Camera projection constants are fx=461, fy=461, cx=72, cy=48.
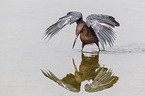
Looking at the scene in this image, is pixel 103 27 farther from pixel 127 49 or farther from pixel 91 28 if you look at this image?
pixel 127 49

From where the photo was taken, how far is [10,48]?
10039mm

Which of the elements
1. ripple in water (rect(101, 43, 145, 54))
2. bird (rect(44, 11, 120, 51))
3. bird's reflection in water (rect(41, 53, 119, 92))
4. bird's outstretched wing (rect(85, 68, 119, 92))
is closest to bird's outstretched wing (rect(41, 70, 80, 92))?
bird's reflection in water (rect(41, 53, 119, 92))

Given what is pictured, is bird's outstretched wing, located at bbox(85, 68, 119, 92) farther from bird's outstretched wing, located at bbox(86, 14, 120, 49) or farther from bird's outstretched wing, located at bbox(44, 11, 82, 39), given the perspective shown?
bird's outstretched wing, located at bbox(44, 11, 82, 39)

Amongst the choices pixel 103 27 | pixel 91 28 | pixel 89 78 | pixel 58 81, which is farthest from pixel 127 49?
pixel 58 81

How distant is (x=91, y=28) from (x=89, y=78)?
1.96m

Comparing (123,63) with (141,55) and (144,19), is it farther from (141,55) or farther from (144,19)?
(144,19)

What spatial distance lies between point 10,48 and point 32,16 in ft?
9.36

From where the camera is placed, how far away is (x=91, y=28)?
33.5 ft

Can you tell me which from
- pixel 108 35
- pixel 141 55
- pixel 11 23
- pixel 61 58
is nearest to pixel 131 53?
pixel 141 55

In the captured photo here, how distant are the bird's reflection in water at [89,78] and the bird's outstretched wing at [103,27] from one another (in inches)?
21.3

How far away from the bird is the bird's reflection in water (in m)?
0.53

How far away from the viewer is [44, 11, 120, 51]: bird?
9391 mm

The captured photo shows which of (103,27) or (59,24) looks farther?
(59,24)

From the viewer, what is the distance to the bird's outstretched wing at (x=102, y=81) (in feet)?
26.5
